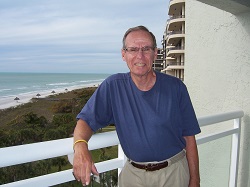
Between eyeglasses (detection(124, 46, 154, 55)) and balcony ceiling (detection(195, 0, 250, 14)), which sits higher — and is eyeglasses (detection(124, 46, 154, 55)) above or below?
below

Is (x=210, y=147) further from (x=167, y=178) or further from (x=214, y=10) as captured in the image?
(x=214, y=10)

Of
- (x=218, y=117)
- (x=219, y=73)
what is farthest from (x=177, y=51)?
(x=218, y=117)

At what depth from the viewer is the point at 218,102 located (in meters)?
2.95

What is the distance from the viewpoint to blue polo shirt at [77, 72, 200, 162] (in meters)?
1.30

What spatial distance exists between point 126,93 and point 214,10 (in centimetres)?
215

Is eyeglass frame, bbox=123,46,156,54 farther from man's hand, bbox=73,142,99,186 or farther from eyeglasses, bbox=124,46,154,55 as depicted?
man's hand, bbox=73,142,99,186

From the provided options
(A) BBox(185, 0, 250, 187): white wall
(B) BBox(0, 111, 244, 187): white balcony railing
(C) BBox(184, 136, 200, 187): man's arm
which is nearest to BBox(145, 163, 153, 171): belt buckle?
(B) BBox(0, 111, 244, 187): white balcony railing

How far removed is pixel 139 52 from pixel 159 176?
2.22 feet

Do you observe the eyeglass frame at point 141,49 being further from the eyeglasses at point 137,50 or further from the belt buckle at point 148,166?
the belt buckle at point 148,166

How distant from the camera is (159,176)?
1.37 m

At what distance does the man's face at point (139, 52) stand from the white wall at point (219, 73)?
1.29 meters

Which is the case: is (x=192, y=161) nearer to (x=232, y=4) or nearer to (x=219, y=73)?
Answer: (x=232, y=4)

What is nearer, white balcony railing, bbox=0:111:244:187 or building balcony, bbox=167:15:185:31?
white balcony railing, bbox=0:111:244:187

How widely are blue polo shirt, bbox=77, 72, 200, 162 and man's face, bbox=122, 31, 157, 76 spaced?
8cm
